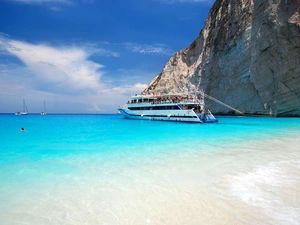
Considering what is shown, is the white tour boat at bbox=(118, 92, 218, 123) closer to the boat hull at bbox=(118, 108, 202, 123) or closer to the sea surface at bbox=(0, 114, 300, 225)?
the boat hull at bbox=(118, 108, 202, 123)

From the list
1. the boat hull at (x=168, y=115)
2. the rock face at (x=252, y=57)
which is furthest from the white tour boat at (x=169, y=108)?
the rock face at (x=252, y=57)

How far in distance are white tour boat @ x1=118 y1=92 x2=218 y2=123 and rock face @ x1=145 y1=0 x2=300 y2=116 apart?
11602mm

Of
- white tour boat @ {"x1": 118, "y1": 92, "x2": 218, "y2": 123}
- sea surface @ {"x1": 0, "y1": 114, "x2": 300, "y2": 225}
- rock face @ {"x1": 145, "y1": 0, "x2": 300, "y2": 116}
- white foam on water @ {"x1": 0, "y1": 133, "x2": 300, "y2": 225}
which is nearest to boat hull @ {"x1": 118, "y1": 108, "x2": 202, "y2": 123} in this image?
white tour boat @ {"x1": 118, "y1": 92, "x2": 218, "y2": 123}

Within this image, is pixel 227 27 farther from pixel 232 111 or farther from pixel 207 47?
pixel 232 111

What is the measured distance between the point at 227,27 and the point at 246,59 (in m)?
9.29

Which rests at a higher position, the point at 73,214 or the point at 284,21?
the point at 284,21

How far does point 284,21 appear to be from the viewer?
34688mm

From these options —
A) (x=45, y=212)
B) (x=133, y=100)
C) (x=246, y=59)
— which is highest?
(x=246, y=59)

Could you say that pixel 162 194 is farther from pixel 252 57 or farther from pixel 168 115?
pixel 252 57

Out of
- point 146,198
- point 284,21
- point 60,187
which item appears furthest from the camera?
point 284,21

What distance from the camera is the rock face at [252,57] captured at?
34844mm

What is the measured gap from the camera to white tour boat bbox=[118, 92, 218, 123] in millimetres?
31047

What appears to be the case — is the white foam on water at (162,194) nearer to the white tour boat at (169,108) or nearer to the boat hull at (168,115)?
the white tour boat at (169,108)

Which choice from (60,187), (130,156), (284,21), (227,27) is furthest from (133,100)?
(60,187)
